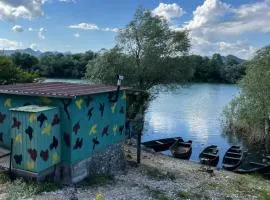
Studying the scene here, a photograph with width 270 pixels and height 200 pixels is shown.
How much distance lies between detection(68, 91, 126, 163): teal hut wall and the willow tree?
1322 cm

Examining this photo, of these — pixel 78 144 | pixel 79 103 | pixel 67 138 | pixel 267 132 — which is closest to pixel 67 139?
pixel 67 138

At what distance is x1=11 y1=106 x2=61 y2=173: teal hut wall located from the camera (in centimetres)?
979

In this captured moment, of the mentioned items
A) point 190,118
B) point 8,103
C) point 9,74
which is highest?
point 9,74

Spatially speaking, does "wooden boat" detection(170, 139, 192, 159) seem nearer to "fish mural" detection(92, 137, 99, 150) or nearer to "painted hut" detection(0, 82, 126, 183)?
"painted hut" detection(0, 82, 126, 183)

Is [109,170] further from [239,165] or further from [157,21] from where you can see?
[157,21]

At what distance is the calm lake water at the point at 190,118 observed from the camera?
1190 inches

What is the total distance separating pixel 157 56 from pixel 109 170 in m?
16.2

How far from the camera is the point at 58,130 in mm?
10703

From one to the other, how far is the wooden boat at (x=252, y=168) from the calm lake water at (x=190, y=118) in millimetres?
3755

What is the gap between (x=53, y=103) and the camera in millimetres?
10773

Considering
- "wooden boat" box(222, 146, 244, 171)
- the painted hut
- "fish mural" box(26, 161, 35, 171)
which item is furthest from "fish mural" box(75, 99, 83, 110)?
"wooden boat" box(222, 146, 244, 171)

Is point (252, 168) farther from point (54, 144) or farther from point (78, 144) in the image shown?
point (54, 144)

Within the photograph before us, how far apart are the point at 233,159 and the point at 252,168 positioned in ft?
7.03

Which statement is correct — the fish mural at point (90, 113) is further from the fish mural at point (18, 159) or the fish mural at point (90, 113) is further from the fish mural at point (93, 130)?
the fish mural at point (18, 159)
